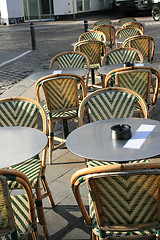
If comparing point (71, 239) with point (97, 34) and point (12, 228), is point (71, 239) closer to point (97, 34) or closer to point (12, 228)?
point (12, 228)

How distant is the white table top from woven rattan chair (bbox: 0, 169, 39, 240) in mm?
305

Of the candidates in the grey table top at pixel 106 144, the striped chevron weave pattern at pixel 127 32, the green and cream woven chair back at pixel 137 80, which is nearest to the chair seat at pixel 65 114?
the green and cream woven chair back at pixel 137 80

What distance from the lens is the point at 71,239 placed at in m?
2.93

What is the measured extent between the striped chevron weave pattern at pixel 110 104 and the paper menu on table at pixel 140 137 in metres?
0.61

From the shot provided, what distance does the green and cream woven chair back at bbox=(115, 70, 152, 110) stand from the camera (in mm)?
4281

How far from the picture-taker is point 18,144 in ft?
9.37

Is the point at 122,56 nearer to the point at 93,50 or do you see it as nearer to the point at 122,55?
the point at 122,55

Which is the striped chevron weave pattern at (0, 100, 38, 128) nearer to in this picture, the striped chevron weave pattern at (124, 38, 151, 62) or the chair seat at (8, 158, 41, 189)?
the chair seat at (8, 158, 41, 189)

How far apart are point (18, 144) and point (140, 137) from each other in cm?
93

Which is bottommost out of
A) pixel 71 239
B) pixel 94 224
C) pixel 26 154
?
pixel 71 239

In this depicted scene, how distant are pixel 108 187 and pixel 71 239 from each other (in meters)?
1.04

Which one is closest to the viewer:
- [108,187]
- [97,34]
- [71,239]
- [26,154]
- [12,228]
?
[108,187]

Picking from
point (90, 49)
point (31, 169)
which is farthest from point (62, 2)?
point (31, 169)

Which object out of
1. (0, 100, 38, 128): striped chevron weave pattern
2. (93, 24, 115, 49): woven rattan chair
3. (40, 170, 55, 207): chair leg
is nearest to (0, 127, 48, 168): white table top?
(0, 100, 38, 128): striped chevron weave pattern
